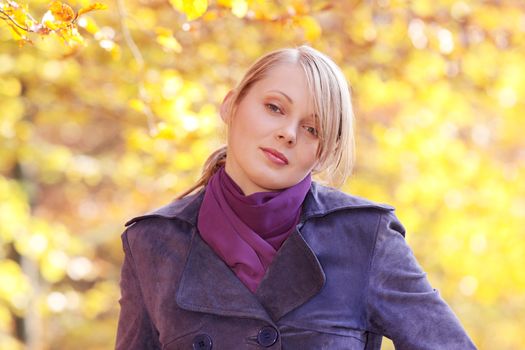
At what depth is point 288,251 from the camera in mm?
2422

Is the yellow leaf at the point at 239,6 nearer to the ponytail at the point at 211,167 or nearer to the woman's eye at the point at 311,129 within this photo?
the ponytail at the point at 211,167

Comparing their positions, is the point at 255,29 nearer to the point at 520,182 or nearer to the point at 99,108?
the point at 99,108

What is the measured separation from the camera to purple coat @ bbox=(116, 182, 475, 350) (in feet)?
7.59

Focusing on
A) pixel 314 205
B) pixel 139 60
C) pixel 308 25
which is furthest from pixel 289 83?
pixel 139 60

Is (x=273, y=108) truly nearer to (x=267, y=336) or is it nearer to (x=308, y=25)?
(x=267, y=336)

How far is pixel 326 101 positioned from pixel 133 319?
2.55 feet

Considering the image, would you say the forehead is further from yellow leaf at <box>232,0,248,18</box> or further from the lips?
yellow leaf at <box>232,0,248,18</box>

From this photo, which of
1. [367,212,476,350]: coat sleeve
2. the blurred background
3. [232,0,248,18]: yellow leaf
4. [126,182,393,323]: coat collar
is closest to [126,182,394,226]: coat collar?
[126,182,393,323]: coat collar

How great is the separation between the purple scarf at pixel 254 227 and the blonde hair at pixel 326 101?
10cm

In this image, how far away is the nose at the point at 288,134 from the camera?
2393 mm

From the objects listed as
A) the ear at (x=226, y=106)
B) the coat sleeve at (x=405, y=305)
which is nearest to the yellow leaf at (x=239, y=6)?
the ear at (x=226, y=106)

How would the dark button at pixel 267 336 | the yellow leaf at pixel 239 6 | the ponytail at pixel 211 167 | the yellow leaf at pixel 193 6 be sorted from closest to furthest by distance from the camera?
the dark button at pixel 267 336 → the yellow leaf at pixel 193 6 → the ponytail at pixel 211 167 → the yellow leaf at pixel 239 6

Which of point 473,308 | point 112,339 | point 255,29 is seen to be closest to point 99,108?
point 255,29

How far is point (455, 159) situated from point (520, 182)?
594 millimetres
